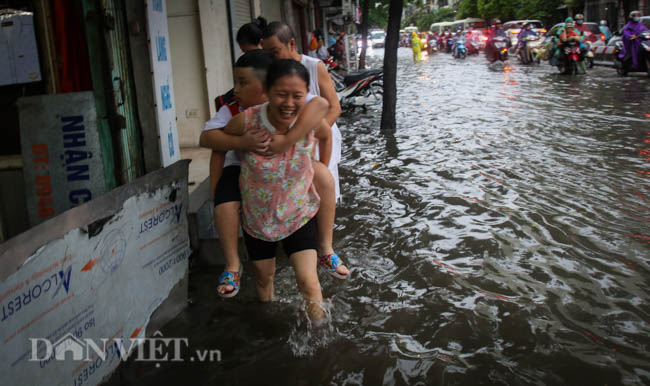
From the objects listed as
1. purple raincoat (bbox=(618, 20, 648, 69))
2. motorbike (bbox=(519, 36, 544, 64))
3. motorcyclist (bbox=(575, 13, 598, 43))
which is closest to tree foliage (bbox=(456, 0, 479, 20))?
motorcyclist (bbox=(575, 13, 598, 43))

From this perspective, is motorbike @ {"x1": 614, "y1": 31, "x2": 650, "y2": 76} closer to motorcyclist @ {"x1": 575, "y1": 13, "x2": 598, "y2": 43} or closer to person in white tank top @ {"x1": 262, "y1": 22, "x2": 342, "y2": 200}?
motorcyclist @ {"x1": 575, "y1": 13, "x2": 598, "y2": 43}

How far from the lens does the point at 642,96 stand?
11234 millimetres

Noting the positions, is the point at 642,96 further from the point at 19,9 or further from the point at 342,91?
the point at 19,9

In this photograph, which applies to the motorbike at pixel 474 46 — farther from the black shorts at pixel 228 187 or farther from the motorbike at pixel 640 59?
the black shorts at pixel 228 187

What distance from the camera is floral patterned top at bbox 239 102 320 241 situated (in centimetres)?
274

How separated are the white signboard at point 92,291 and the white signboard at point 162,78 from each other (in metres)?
1.21

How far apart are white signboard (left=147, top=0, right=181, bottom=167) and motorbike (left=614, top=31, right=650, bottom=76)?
13.6m

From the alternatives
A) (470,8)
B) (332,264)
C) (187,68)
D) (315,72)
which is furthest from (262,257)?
(470,8)

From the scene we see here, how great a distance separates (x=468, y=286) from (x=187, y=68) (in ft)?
18.6

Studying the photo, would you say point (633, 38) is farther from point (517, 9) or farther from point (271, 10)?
point (517, 9)

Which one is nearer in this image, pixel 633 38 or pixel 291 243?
pixel 291 243

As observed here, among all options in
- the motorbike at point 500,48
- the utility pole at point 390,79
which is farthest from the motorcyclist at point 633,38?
the utility pole at point 390,79

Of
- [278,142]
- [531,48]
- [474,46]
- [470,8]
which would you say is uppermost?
[470,8]

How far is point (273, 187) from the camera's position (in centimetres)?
274
